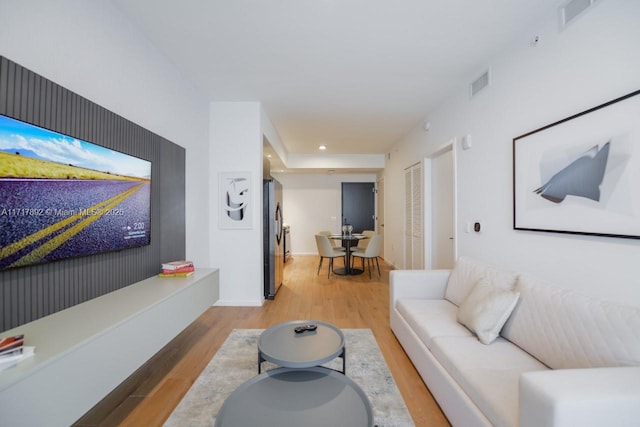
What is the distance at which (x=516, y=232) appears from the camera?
213cm

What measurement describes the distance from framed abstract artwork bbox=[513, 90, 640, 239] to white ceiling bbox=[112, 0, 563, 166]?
913 mm

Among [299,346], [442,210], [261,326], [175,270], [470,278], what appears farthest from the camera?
[442,210]

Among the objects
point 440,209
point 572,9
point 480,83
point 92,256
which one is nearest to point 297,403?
point 92,256

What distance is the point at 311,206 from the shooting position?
7.61 metres

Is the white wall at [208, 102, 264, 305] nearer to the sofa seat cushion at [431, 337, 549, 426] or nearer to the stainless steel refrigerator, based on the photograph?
the stainless steel refrigerator

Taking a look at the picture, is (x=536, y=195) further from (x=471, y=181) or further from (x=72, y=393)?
(x=72, y=393)

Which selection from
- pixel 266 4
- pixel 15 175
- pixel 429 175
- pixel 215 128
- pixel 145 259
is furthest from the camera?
pixel 429 175

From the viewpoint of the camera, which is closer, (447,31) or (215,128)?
(447,31)

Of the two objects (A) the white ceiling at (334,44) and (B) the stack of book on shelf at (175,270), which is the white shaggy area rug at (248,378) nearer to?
(B) the stack of book on shelf at (175,270)

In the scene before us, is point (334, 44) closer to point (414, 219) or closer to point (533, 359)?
point (533, 359)

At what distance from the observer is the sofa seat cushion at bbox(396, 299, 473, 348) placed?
183 cm

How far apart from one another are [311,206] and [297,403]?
647cm

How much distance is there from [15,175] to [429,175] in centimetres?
418

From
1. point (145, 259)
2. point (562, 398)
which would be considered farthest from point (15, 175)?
point (562, 398)
